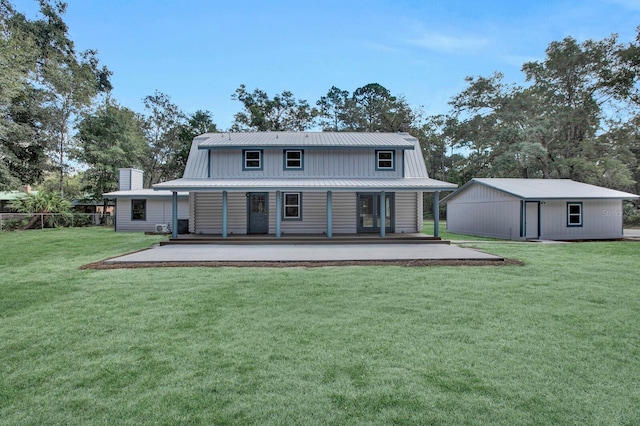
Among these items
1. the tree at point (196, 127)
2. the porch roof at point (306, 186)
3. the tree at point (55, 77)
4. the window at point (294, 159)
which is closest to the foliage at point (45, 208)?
the tree at point (55, 77)

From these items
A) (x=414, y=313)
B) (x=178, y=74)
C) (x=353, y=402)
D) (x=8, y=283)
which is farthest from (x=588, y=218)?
(x=178, y=74)

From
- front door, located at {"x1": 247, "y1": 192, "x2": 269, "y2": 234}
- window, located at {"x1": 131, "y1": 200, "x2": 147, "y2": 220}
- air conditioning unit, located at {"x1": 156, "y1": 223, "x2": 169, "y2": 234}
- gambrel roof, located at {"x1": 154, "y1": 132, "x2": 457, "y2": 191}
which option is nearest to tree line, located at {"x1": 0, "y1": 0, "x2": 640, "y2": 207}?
window, located at {"x1": 131, "y1": 200, "x2": 147, "y2": 220}

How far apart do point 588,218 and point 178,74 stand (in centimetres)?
2732

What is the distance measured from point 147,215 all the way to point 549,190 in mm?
23262

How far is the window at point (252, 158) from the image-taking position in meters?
16.2

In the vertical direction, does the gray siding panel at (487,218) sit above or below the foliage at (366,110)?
below

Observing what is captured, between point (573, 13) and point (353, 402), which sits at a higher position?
point (573, 13)

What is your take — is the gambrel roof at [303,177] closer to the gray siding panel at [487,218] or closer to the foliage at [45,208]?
the gray siding panel at [487,218]

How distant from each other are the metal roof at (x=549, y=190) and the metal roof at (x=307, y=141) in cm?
551

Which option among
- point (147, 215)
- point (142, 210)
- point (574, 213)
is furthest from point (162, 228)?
point (574, 213)

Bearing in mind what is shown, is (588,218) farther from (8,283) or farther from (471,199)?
(8,283)

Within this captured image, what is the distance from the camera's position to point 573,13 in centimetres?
1426

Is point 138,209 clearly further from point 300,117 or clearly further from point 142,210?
point 300,117

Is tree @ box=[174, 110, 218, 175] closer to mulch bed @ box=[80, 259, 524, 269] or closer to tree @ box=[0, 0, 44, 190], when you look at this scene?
tree @ box=[0, 0, 44, 190]
